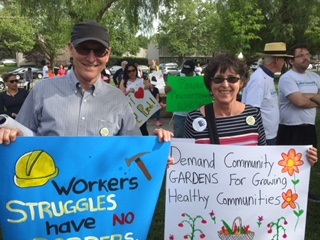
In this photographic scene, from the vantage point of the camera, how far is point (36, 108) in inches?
81.7

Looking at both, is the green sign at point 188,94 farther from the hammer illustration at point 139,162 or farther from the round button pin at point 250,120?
the hammer illustration at point 139,162

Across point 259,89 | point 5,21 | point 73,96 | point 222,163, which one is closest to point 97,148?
point 73,96

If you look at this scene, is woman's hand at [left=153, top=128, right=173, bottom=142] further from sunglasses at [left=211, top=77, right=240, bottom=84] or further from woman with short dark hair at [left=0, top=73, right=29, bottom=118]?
woman with short dark hair at [left=0, top=73, right=29, bottom=118]

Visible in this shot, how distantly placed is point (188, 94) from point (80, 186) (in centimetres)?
434

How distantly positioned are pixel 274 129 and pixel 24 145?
278cm

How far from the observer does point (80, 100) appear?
2121 mm

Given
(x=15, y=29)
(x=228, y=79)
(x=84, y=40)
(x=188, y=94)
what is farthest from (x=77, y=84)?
(x=15, y=29)

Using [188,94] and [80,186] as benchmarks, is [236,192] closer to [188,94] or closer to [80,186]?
[80,186]


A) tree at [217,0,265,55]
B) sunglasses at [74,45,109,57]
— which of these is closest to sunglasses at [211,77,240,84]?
sunglasses at [74,45,109,57]

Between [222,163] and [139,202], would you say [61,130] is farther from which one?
[222,163]

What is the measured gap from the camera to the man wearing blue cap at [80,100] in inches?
81.0

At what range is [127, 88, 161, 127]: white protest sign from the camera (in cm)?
701

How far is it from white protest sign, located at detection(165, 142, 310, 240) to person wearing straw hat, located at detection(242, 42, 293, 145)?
1.58 metres

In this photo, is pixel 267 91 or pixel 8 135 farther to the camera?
pixel 267 91
